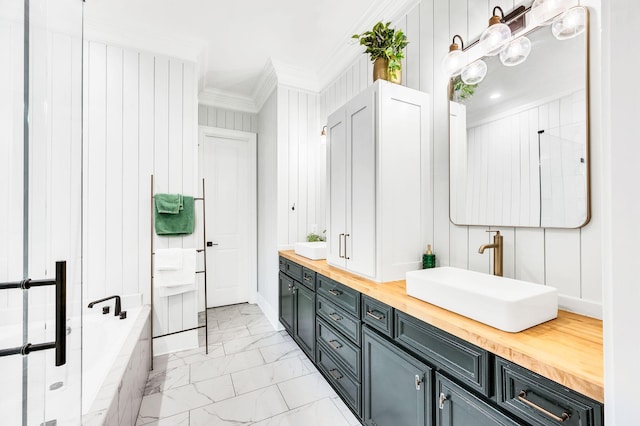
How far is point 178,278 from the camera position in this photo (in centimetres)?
256

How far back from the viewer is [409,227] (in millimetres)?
1750

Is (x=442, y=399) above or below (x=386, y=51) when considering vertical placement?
below

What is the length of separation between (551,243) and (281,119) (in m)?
2.64

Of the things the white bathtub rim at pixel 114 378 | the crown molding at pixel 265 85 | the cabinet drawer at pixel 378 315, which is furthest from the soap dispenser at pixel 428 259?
the crown molding at pixel 265 85

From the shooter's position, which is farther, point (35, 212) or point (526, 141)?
point (526, 141)

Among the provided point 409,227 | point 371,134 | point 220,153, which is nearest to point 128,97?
point 220,153

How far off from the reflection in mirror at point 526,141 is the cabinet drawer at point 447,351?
2.18 ft

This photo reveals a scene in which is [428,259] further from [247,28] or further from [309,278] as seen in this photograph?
[247,28]

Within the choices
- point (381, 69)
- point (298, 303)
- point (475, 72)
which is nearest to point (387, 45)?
point (381, 69)

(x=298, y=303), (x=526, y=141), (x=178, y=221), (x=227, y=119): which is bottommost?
(x=298, y=303)

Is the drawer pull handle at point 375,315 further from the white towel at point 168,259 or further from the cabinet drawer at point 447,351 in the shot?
the white towel at point 168,259

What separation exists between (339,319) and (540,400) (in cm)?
118

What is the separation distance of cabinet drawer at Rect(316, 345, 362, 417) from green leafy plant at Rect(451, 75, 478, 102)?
1.80 metres

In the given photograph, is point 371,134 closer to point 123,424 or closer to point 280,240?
A: point 280,240
